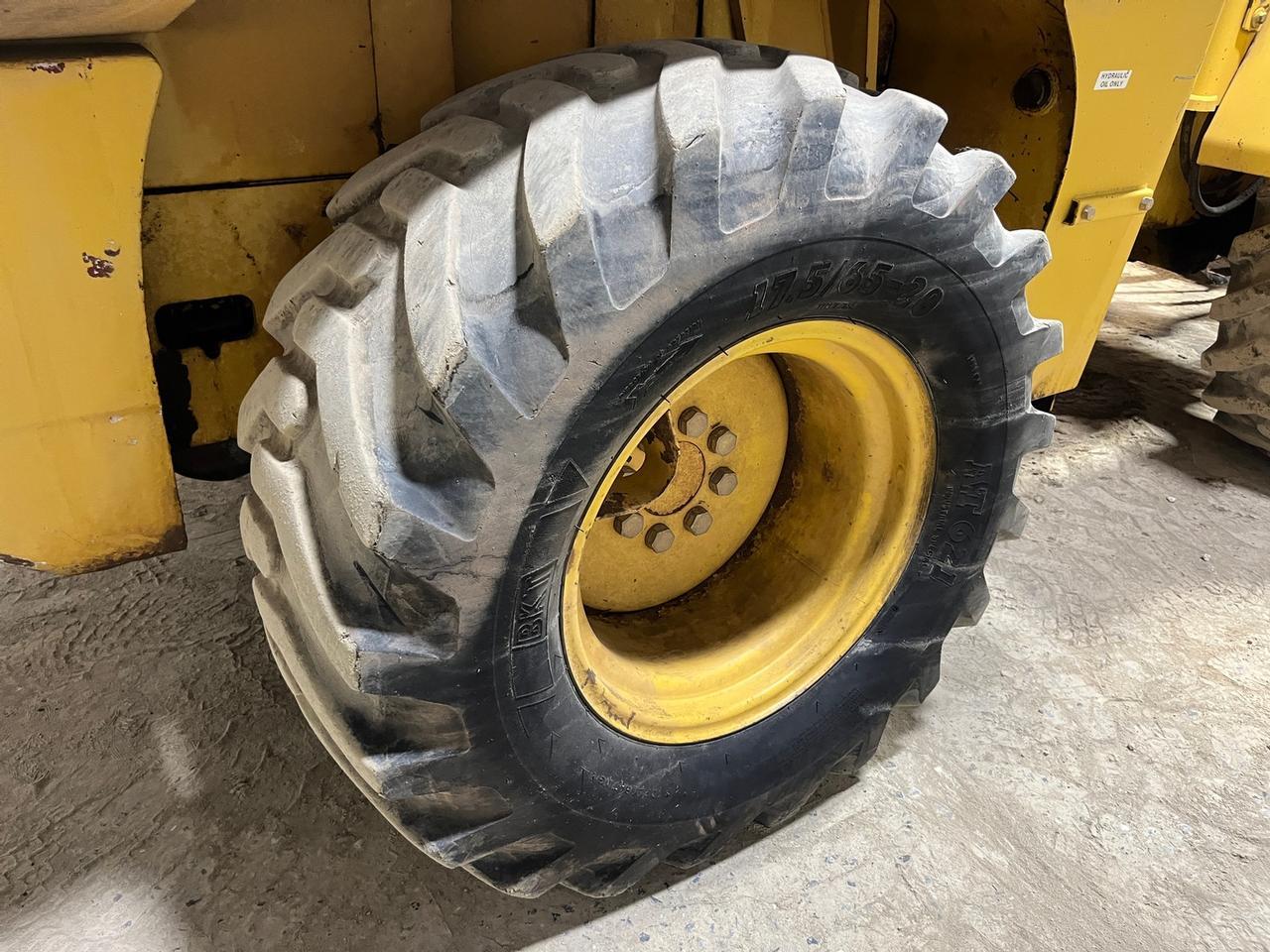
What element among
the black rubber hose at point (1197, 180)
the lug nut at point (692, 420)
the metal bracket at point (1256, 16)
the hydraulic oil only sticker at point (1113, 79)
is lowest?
the lug nut at point (692, 420)

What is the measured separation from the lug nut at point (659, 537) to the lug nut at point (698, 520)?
0.04 metres

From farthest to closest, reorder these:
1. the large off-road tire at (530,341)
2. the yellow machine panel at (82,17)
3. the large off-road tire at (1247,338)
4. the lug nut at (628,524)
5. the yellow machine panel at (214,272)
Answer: the large off-road tire at (1247,338) → the lug nut at (628,524) → the yellow machine panel at (214,272) → the large off-road tire at (530,341) → the yellow machine panel at (82,17)

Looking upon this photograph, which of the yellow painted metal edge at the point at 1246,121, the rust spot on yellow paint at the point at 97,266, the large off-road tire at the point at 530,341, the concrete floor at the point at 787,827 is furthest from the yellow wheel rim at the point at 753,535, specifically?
the yellow painted metal edge at the point at 1246,121

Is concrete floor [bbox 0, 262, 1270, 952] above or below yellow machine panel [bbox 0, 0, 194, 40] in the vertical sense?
below

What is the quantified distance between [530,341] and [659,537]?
2.37 feet

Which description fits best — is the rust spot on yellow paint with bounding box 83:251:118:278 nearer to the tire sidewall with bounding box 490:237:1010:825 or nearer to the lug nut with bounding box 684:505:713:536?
the tire sidewall with bounding box 490:237:1010:825

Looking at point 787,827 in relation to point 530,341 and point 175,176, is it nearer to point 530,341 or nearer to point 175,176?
point 530,341

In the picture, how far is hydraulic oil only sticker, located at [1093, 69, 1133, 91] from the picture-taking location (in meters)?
1.99

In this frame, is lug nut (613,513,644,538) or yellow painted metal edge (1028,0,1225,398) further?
yellow painted metal edge (1028,0,1225,398)

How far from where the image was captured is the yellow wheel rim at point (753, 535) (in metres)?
1.58

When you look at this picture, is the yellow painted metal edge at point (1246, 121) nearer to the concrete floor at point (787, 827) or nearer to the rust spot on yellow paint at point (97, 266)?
the concrete floor at point (787, 827)

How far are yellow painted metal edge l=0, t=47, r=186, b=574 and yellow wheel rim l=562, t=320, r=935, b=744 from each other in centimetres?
71

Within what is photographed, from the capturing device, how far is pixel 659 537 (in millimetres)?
1726

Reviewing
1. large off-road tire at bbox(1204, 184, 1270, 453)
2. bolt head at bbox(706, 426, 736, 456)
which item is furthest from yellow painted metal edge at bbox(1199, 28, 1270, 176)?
bolt head at bbox(706, 426, 736, 456)
